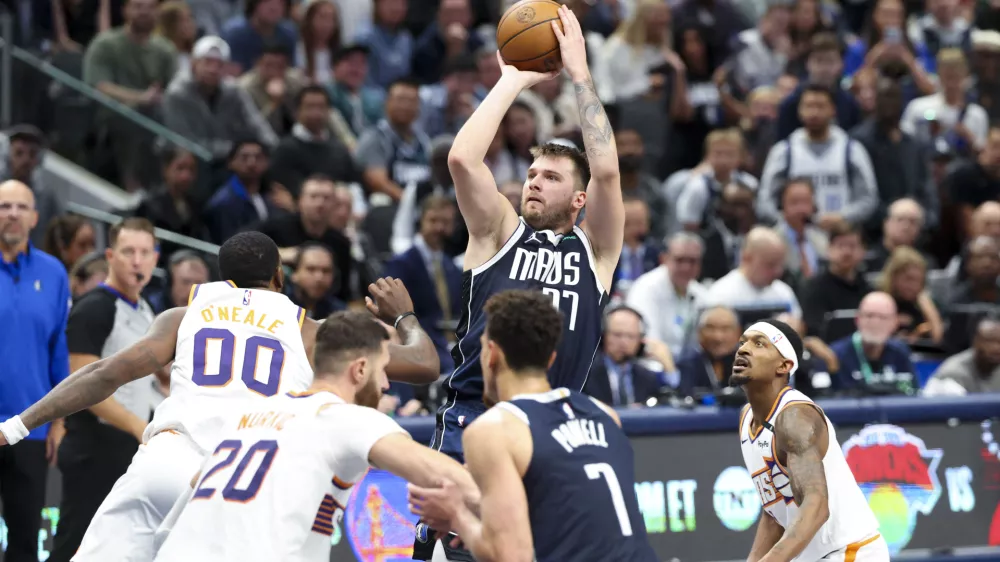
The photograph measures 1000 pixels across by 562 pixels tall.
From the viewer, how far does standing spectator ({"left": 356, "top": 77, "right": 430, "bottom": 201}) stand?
13797 mm

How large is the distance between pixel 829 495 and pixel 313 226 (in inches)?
235

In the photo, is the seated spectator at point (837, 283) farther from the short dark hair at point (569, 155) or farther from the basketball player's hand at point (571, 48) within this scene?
the basketball player's hand at point (571, 48)

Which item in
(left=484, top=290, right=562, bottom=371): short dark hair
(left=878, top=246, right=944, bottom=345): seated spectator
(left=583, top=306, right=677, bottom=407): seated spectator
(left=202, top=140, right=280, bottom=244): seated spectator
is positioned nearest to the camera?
(left=484, top=290, right=562, bottom=371): short dark hair

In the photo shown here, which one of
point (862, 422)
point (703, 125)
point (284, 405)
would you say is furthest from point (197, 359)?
point (703, 125)

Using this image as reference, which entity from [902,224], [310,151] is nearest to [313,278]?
[310,151]

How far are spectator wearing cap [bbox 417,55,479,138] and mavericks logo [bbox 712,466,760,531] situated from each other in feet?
18.3

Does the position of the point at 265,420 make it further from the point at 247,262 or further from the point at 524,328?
the point at 247,262

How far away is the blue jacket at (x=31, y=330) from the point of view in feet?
28.0

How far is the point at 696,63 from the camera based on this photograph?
53.7 feet

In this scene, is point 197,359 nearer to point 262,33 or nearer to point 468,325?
point 468,325

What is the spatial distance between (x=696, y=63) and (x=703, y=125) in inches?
32.1

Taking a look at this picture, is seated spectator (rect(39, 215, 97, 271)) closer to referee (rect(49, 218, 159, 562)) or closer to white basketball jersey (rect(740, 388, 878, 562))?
referee (rect(49, 218, 159, 562))

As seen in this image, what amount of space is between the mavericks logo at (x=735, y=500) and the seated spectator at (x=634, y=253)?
9.73ft

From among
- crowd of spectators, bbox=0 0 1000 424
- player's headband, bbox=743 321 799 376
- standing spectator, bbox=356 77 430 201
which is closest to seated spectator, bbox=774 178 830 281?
crowd of spectators, bbox=0 0 1000 424
